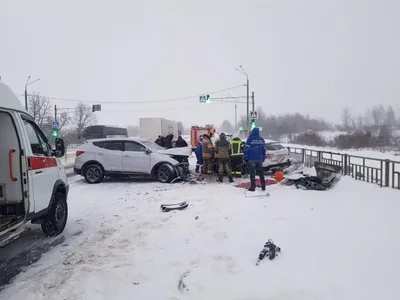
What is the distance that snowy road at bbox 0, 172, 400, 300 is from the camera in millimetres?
3291

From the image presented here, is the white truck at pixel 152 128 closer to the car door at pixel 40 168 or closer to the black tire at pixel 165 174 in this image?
the black tire at pixel 165 174

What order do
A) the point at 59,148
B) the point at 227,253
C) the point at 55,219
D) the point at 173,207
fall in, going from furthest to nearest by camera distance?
the point at 173,207 → the point at 59,148 → the point at 55,219 → the point at 227,253

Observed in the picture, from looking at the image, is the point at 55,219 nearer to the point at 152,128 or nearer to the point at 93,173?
the point at 93,173

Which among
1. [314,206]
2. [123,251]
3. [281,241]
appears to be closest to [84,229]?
[123,251]

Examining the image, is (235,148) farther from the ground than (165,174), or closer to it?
farther from the ground

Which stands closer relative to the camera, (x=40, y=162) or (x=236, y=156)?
(x=40, y=162)

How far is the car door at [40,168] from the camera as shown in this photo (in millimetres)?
4484

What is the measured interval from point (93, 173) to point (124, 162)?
117 centimetres

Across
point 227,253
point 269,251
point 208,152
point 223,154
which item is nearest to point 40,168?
point 227,253

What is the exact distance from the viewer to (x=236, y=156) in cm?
1150

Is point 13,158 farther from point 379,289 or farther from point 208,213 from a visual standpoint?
point 379,289

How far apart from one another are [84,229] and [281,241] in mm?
3574

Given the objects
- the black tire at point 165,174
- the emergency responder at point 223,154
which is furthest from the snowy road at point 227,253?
the black tire at point 165,174

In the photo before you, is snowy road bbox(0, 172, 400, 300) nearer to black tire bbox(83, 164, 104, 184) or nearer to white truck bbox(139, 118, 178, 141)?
black tire bbox(83, 164, 104, 184)
